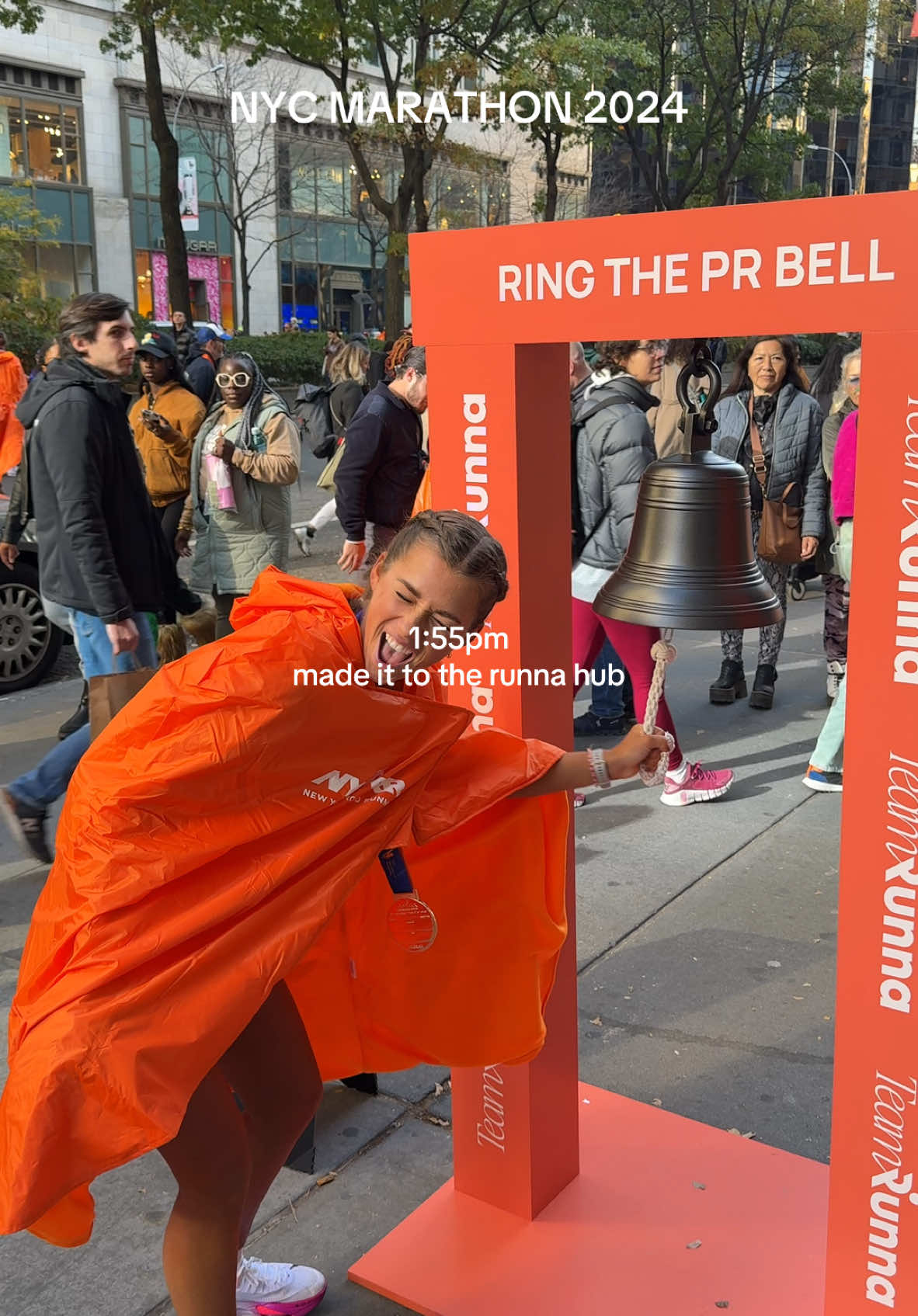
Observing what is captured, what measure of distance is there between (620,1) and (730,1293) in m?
23.6

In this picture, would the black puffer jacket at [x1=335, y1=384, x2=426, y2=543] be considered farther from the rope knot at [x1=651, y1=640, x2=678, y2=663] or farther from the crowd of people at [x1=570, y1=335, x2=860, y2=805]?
the rope knot at [x1=651, y1=640, x2=678, y2=663]

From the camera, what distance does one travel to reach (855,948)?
199cm

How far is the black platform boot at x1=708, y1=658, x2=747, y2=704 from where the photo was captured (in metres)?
6.84

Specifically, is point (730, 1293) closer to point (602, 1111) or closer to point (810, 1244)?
point (810, 1244)

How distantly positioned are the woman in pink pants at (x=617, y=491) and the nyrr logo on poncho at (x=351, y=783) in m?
3.16

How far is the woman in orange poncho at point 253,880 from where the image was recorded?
1.80 meters

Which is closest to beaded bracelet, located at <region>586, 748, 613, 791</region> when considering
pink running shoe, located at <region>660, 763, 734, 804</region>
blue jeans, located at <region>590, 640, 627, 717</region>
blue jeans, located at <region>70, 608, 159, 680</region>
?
blue jeans, located at <region>70, 608, 159, 680</region>

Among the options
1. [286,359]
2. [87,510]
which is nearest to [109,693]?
[87,510]

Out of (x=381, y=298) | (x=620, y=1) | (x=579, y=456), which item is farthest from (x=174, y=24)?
(x=381, y=298)

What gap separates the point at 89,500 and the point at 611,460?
88.7 inches

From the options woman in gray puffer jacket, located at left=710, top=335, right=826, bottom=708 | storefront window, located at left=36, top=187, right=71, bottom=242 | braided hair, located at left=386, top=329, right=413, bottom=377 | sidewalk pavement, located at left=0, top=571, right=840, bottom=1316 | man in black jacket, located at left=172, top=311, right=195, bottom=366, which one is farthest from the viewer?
storefront window, located at left=36, top=187, right=71, bottom=242

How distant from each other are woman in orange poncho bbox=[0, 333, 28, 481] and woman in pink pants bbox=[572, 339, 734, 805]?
4.15 metres

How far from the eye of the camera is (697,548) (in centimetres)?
229

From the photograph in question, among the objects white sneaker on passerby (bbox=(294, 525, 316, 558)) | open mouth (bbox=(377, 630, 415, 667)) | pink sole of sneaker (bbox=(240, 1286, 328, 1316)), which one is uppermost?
open mouth (bbox=(377, 630, 415, 667))
